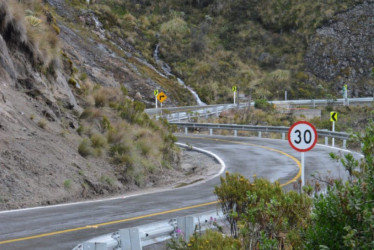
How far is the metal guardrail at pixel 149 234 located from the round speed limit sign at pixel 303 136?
13.9 feet

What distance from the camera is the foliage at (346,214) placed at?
14.8 ft

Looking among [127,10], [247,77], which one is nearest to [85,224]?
[247,77]

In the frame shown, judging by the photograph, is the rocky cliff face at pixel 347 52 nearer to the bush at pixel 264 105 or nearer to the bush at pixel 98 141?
the bush at pixel 264 105

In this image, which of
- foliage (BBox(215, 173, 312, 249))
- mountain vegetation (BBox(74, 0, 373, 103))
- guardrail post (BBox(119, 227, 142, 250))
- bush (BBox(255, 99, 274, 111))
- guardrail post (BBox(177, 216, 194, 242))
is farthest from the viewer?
Answer: mountain vegetation (BBox(74, 0, 373, 103))

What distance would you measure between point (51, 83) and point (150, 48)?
4419cm

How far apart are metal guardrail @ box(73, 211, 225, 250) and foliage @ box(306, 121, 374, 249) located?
2322 millimetres

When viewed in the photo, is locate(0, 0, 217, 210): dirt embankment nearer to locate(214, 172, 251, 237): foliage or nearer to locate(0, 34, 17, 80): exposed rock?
locate(0, 34, 17, 80): exposed rock

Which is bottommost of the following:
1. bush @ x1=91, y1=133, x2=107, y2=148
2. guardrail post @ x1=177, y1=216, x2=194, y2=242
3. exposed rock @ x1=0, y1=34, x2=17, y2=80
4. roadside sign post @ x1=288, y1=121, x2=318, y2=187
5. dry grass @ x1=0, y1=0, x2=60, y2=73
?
guardrail post @ x1=177, y1=216, x2=194, y2=242

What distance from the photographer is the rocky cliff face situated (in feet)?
206

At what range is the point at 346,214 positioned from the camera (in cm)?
482

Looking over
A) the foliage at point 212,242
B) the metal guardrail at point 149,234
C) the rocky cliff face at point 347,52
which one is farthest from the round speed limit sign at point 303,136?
the rocky cliff face at point 347,52

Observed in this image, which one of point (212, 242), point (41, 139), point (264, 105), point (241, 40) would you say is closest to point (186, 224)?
point (212, 242)

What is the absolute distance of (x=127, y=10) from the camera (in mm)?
72250

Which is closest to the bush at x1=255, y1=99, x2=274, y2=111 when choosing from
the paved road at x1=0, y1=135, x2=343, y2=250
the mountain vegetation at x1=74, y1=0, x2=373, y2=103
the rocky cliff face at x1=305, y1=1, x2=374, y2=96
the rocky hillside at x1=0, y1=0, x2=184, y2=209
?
the mountain vegetation at x1=74, y1=0, x2=373, y2=103
